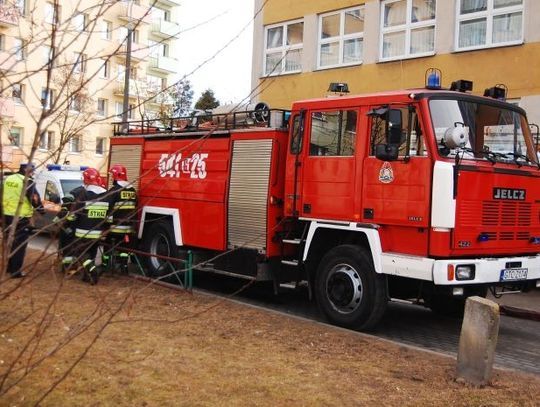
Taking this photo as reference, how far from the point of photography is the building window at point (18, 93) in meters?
2.92

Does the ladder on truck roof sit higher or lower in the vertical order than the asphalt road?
higher

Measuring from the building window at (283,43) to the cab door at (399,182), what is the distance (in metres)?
10.6

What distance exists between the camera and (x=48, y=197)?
15.1 meters

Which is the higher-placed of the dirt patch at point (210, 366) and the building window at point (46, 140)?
the building window at point (46, 140)

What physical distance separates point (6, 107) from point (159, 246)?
738 cm

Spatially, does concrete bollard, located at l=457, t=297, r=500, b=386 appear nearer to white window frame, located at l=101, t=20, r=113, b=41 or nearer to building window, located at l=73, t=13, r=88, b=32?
white window frame, located at l=101, t=20, r=113, b=41

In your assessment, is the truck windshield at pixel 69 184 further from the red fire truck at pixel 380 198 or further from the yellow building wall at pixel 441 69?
the red fire truck at pixel 380 198

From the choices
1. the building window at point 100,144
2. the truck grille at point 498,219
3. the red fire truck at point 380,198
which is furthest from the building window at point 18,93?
the truck grille at point 498,219

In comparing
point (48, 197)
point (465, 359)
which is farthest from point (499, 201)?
point (48, 197)

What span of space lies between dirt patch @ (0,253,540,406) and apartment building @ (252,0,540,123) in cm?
667

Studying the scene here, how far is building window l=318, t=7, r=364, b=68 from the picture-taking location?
16.2 meters

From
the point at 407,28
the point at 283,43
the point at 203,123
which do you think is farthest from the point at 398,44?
the point at 203,123

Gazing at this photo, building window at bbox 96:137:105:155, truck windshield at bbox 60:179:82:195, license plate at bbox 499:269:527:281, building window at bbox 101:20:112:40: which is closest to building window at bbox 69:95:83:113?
building window at bbox 101:20:112:40

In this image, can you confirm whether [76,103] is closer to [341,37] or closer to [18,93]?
[18,93]
